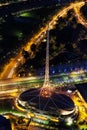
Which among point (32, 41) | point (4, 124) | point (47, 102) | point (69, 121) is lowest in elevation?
point (69, 121)

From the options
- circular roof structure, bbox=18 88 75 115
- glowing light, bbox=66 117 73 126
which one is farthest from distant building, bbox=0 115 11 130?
glowing light, bbox=66 117 73 126

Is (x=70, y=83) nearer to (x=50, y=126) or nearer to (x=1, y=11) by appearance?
(x=50, y=126)

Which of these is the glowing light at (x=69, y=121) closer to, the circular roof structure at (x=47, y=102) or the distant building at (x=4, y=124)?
the circular roof structure at (x=47, y=102)

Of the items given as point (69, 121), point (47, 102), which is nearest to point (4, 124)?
point (47, 102)

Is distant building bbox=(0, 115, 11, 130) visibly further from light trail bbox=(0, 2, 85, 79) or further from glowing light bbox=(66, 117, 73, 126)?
light trail bbox=(0, 2, 85, 79)

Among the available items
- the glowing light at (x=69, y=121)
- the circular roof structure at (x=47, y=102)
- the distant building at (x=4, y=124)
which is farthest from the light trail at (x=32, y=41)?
the glowing light at (x=69, y=121)

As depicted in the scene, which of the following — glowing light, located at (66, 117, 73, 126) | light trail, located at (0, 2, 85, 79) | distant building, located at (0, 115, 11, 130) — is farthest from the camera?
light trail, located at (0, 2, 85, 79)

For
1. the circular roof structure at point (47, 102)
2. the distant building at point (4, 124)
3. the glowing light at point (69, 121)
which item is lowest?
the glowing light at point (69, 121)

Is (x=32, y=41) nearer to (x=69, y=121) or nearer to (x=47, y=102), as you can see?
(x=47, y=102)

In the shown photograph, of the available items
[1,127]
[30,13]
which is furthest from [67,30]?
[1,127]
